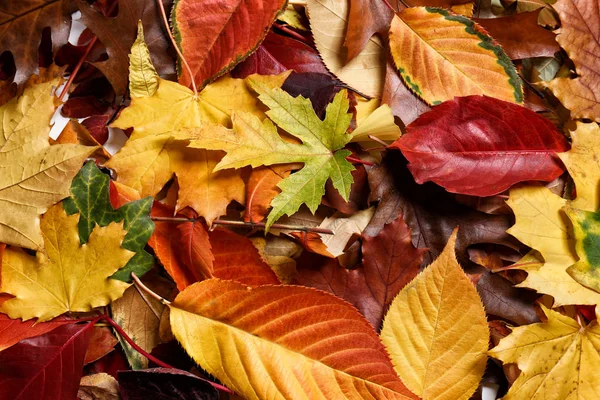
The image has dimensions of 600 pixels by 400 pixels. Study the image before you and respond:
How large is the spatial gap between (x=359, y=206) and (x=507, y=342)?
21cm

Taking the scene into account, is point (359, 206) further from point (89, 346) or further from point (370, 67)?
point (89, 346)

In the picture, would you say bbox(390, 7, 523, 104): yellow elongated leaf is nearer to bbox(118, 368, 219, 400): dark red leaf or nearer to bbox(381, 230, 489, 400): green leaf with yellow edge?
bbox(381, 230, 489, 400): green leaf with yellow edge

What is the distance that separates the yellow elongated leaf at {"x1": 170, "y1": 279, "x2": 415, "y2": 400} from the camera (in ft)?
1.86

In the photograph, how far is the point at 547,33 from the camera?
68 centimetres

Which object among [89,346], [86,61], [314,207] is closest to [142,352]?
[89,346]

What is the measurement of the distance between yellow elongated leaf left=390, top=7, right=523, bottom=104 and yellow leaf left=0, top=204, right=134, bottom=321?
355 mm

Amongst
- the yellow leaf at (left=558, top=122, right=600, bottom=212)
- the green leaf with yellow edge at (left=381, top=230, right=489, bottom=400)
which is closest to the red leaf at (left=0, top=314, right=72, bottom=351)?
the green leaf with yellow edge at (left=381, top=230, right=489, bottom=400)

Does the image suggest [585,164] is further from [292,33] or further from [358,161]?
[292,33]

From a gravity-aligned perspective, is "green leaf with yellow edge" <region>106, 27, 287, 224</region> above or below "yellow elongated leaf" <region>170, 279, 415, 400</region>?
above

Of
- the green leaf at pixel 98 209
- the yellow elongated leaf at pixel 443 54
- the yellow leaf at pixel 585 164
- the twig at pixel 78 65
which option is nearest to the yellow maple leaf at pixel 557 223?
the yellow leaf at pixel 585 164

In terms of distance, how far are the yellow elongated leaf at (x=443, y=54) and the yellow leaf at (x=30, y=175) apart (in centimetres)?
35

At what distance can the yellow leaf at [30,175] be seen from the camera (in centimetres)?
57

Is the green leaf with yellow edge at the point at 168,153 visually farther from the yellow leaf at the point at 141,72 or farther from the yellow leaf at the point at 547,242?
the yellow leaf at the point at 547,242

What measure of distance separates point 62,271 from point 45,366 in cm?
9
